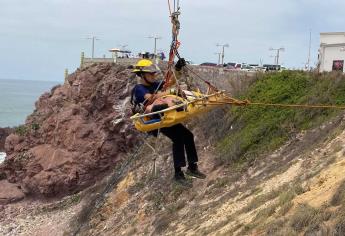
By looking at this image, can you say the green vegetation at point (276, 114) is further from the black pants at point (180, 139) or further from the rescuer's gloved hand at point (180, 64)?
the rescuer's gloved hand at point (180, 64)

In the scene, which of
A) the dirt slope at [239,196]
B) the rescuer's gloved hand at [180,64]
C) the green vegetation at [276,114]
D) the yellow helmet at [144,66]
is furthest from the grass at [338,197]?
the green vegetation at [276,114]

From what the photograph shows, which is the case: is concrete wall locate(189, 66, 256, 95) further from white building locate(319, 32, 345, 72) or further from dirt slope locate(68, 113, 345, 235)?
white building locate(319, 32, 345, 72)

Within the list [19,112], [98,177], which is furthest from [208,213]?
[19,112]

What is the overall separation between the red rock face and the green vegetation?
10.1m

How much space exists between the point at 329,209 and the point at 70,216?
21719mm

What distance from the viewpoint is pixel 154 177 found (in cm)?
2544

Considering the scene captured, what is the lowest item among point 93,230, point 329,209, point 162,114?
point 93,230

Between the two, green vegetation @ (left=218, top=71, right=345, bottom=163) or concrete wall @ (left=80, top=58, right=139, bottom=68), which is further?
concrete wall @ (left=80, top=58, right=139, bottom=68)

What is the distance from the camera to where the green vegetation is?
2139cm

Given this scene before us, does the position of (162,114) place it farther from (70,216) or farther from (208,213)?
(70,216)

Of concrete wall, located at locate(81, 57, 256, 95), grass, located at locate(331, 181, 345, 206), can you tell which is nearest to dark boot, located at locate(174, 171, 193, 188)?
grass, located at locate(331, 181, 345, 206)

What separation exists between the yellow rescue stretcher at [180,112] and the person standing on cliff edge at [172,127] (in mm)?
321

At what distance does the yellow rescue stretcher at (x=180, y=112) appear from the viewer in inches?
400

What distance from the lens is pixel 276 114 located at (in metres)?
23.0
